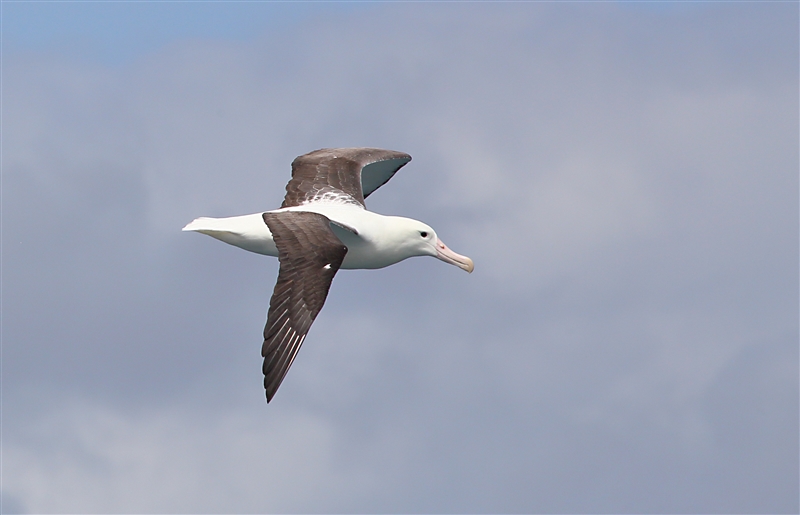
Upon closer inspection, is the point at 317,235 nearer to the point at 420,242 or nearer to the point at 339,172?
the point at 420,242

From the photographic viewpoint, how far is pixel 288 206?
708 inches

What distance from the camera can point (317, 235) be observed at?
15.1 m

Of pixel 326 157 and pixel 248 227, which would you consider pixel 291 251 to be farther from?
pixel 326 157

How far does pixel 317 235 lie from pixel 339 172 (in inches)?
152

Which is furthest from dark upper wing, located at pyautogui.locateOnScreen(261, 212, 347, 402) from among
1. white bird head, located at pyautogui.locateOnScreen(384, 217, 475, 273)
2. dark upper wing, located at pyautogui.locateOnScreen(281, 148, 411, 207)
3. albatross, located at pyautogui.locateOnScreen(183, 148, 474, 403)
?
dark upper wing, located at pyautogui.locateOnScreen(281, 148, 411, 207)

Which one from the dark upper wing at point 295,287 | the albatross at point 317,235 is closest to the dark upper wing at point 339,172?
the albatross at point 317,235

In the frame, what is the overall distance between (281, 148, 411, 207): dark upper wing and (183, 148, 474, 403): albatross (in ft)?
0.05

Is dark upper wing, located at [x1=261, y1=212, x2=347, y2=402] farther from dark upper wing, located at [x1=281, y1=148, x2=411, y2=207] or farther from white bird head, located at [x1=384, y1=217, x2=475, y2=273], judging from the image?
dark upper wing, located at [x1=281, y1=148, x2=411, y2=207]

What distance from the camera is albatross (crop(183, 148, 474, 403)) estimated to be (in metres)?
14.3

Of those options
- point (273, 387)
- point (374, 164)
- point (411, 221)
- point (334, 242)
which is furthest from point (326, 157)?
point (273, 387)

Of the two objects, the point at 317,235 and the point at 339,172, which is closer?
the point at 317,235

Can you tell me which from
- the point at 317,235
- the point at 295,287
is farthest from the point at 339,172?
the point at 295,287

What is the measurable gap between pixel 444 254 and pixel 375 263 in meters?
1.31

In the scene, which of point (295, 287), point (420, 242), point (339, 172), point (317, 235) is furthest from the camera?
point (339, 172)
